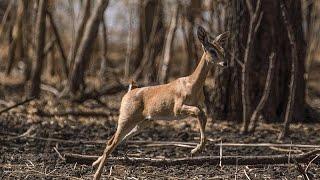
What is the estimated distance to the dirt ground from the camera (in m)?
6.38

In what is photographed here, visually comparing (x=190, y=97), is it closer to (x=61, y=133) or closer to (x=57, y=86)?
(x=61, y=133)

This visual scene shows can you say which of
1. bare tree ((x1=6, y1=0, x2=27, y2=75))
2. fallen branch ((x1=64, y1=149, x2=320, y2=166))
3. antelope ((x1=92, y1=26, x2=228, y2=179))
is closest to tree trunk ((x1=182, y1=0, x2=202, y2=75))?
bare tree ((x1=6, y1=0, x2=27, y2=75))

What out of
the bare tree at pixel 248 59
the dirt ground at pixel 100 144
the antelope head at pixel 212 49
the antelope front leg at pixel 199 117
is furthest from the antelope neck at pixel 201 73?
the bare tree at pixel 248 59

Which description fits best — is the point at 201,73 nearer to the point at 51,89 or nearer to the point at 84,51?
the point at 84,51

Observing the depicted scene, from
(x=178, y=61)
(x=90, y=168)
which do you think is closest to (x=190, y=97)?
(x=90, y=168)

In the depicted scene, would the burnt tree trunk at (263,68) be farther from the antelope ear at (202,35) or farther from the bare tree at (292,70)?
the antelope ear at (202,35)

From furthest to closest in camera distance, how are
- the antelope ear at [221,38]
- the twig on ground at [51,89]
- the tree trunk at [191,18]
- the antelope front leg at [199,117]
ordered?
1. the tree trunk at [191,18]
2. the twig on ground at [51,89]
3. the antelope ear at [221,38]
4. the antelope front leg at [199,117]

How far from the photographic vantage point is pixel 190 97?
562 centimetres

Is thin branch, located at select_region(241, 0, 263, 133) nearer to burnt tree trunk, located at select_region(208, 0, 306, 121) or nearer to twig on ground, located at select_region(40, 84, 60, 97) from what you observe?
burnt tree trunk, located at select_region(208, 0, 306, 121)

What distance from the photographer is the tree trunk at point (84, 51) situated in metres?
10.6

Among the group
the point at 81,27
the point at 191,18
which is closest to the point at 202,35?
the point at 81,27

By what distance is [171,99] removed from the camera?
18.7 ft

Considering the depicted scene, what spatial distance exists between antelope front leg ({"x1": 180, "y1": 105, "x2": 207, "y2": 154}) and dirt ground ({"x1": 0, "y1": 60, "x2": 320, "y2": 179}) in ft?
2.52

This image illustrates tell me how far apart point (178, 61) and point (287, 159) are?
1408 cm
